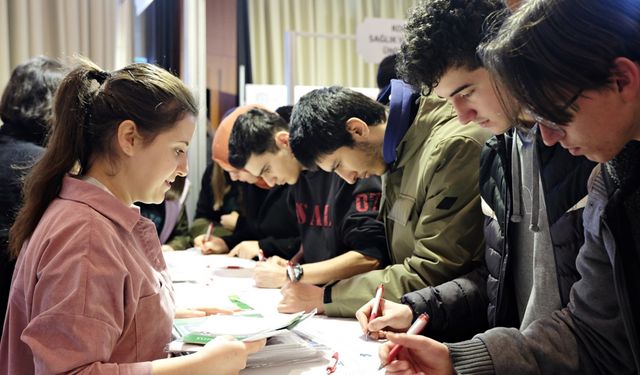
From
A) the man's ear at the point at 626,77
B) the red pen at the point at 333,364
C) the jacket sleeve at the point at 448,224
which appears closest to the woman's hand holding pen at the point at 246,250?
the jacket sleeve at the point at 448,224

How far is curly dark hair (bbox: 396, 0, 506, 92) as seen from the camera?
132cm

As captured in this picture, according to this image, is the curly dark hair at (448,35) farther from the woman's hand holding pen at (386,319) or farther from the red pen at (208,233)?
the red pen at (208,233)

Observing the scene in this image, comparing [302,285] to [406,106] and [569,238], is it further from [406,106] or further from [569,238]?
[569,238]

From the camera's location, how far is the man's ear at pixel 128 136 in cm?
114

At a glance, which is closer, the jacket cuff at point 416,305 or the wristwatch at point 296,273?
the jacket cuff at point 416,305

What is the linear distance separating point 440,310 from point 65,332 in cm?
83

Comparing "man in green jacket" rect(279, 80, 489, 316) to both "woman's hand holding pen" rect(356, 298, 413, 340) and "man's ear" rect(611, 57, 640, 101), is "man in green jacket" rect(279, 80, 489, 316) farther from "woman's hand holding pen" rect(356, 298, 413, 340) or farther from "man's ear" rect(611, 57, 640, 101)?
"man's ear" rect(611, 57, 640, 101)

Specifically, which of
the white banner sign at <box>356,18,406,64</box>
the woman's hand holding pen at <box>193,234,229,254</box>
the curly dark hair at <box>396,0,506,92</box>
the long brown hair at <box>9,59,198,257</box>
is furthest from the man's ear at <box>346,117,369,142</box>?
the white banner sign at <box>356,18,406,64</box>

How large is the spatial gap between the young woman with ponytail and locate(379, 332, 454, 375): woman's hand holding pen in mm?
277

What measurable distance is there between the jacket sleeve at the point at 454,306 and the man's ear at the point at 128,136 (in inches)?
28.0

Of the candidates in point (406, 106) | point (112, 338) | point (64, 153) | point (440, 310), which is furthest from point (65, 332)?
point (406, 106)

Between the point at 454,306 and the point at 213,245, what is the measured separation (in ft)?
5.79

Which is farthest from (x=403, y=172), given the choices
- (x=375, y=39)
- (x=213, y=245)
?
(x=375, y=39)

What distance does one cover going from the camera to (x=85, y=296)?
3.08ft
